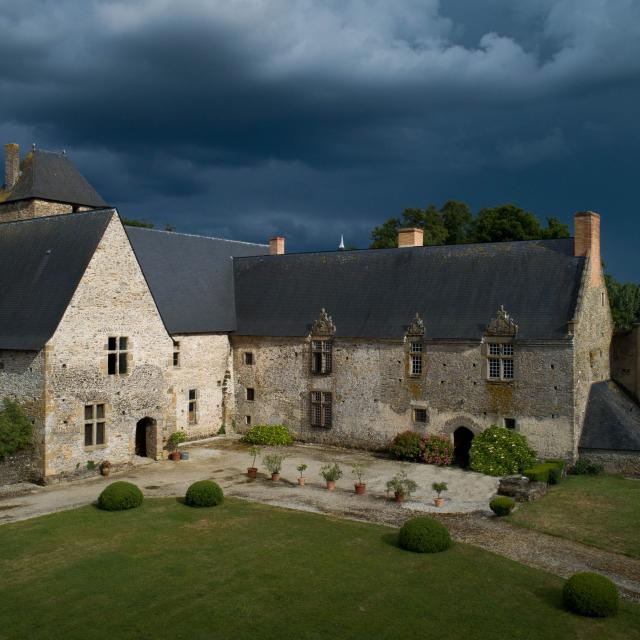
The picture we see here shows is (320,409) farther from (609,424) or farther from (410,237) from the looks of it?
(609,424)

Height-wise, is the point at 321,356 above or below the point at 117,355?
below

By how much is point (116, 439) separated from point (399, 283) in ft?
50.2

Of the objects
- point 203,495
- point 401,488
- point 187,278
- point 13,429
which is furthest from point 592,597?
point 187,278

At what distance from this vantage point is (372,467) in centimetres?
2983

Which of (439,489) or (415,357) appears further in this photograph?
(415,357)

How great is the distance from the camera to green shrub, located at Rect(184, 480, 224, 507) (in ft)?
74.8

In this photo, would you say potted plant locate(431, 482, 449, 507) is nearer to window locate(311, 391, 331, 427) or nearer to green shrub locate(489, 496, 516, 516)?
green shrub locate(489, 496, 516, 516)

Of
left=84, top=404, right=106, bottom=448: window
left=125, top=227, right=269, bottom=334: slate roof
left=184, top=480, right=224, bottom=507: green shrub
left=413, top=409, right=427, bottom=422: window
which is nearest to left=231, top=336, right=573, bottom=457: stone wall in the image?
left=413, top=409, right=427, bottom=422: window

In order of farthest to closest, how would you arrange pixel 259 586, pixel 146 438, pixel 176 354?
pixel 176 354 < pixel 146 438 < pixel 259 586

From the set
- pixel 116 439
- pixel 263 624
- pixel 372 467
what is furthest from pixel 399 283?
pixel 263 624

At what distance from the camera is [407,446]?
31.0m

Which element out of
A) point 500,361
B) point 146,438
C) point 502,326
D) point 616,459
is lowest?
point 616,459

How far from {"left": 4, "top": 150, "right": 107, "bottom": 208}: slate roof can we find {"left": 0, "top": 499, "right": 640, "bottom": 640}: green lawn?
2566 centimetres

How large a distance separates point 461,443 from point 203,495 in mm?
13595
